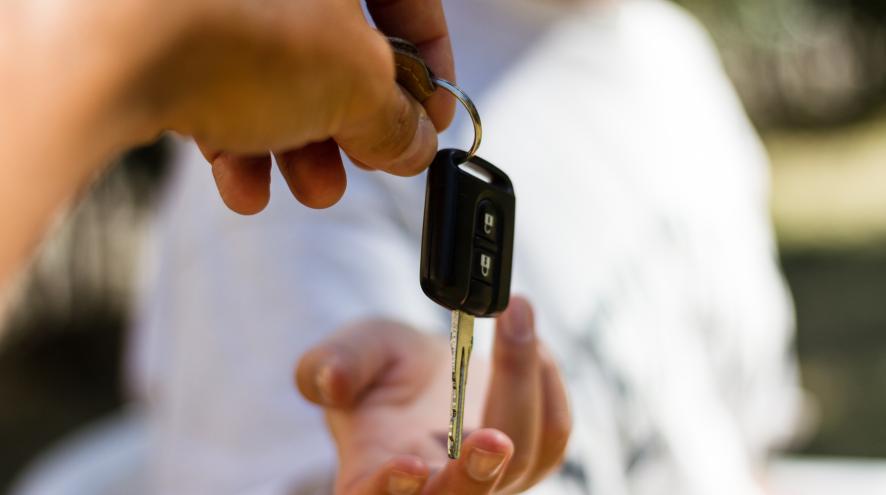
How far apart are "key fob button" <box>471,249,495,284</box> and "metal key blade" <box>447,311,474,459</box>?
2 cm

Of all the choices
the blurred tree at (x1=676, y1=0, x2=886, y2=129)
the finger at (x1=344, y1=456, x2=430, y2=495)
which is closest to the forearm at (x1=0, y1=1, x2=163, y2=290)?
the finger at (x1=344, y1=456, x2=430, y2=495)

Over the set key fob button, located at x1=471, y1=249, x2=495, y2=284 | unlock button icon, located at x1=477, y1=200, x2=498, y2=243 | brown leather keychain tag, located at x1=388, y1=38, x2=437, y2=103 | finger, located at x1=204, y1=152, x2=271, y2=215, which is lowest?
key fob button, located at x1=471, y1=249, x2=495, y2=284

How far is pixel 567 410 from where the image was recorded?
0.57 m

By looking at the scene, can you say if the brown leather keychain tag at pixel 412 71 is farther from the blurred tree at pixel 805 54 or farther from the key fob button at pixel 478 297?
the blurred tree at pixel 805 54

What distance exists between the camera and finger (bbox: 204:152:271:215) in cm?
44

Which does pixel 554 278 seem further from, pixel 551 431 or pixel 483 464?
pixel 483 464

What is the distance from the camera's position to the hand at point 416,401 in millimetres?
536

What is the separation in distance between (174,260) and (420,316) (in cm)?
33

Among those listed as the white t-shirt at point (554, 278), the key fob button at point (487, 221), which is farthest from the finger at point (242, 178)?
the white t-shirt at point (554, 278)

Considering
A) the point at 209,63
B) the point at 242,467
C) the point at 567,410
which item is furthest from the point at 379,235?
the point at 209,63

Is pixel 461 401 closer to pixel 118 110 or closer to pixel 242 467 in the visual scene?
pixel 118 110

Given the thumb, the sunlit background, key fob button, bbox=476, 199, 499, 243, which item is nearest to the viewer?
the thumb

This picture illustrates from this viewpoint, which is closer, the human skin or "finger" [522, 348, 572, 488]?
the human skin

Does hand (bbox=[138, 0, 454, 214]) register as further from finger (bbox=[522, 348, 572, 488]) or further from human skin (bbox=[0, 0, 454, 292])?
finger (bbox=[522, 348, 572, 488])
